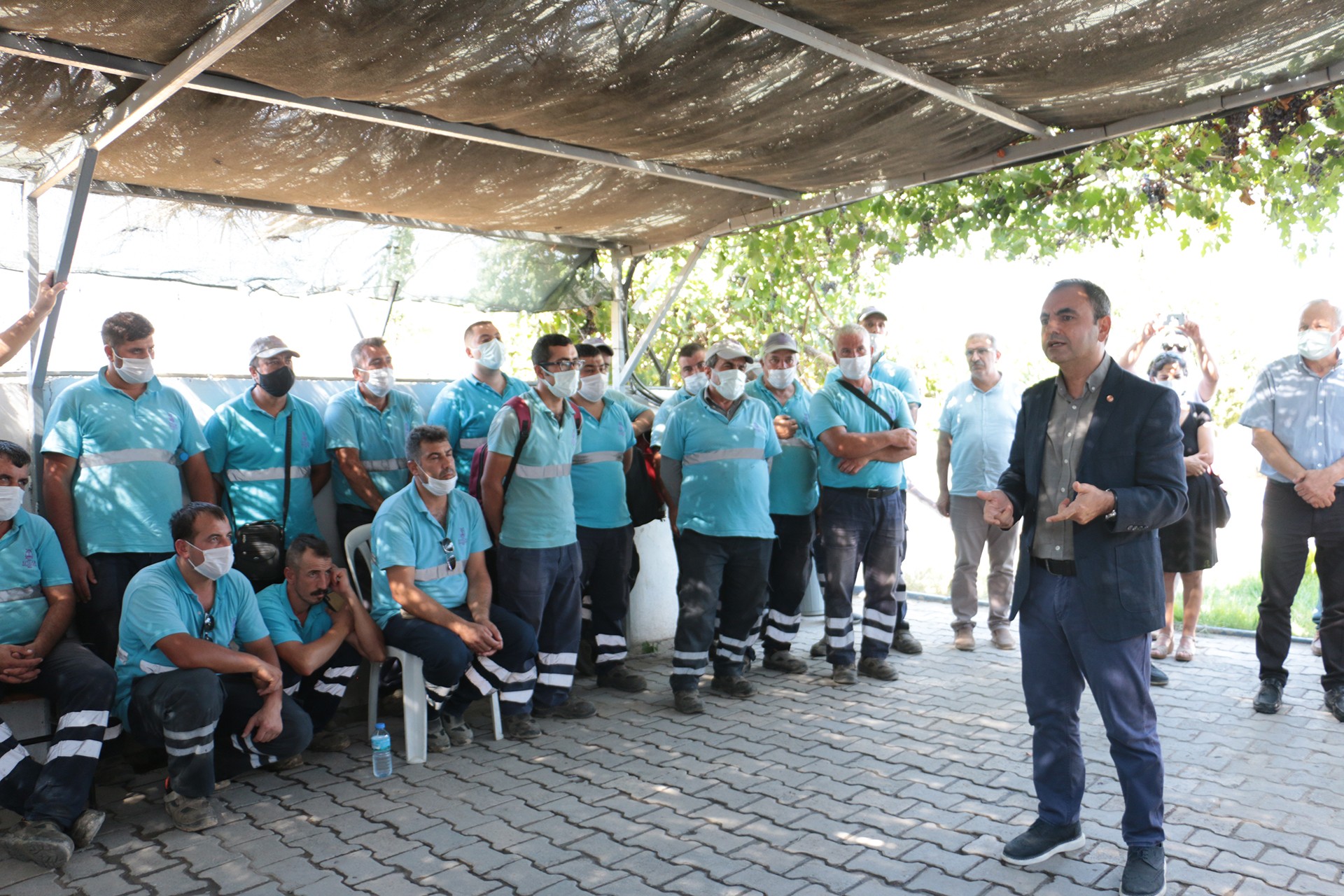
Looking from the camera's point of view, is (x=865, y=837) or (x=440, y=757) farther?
(x=440, y=757)

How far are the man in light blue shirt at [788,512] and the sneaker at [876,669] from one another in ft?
1.25

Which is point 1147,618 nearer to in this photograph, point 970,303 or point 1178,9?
point 1178,9

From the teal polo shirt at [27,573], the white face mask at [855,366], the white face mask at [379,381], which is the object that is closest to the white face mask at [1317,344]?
the white face mask at [855,366]

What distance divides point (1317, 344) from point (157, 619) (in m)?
5.87

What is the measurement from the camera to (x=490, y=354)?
243 inches

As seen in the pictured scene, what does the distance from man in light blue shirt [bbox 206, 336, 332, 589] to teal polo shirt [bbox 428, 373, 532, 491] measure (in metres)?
0.89

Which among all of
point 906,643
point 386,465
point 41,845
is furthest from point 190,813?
point 906,643

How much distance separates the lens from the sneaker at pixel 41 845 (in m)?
3.72

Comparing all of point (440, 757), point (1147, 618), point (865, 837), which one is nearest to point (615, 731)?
point (440, 757)

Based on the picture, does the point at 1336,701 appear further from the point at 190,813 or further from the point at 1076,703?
the point at 190,813

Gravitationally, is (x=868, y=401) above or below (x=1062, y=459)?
above

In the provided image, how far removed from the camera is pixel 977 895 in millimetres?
3373

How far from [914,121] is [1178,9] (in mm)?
1563

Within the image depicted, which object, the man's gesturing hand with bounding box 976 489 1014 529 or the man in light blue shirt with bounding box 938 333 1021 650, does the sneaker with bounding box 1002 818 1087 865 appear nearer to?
the man's gesturing hand with bounding box 976 489 1014 529
